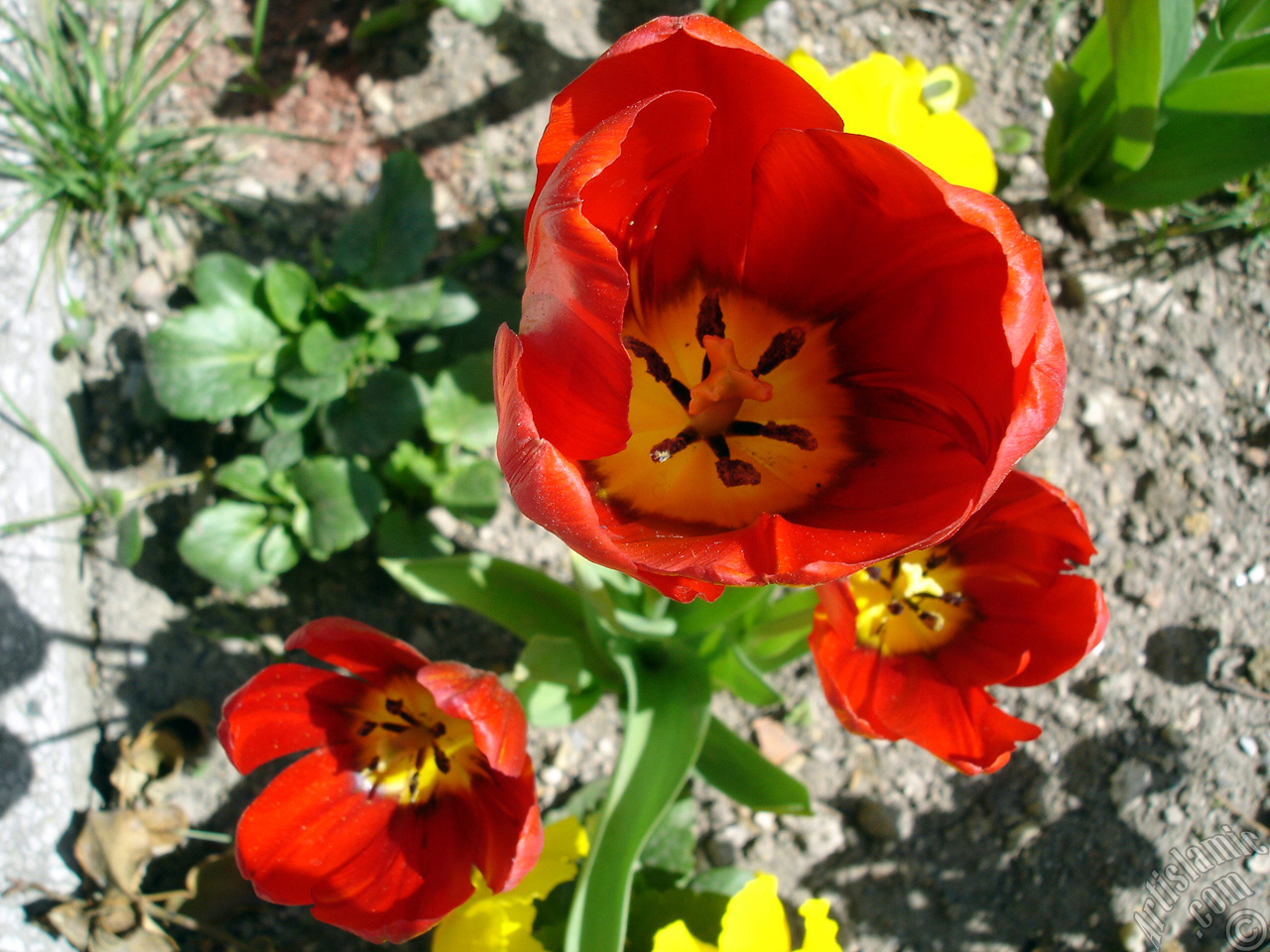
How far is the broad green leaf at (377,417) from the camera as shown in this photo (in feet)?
6.41

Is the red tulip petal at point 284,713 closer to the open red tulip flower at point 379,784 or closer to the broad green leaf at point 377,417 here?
the open red tulip flower at point 379,784

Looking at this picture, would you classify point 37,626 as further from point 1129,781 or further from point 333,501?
point 1129,781

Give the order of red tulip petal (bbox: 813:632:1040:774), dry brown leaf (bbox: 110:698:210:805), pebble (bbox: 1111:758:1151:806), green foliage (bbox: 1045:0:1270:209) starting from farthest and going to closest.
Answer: pebble (bbox: 1111:758:1151:806) → dry brown leaf (bbox: 110:698:210:805) → green foliage (bbox: 1045:0:1270:209) → red tulip petal (bbox: 813:632:1040:774)

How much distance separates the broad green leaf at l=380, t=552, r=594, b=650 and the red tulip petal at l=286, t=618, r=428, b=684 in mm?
280

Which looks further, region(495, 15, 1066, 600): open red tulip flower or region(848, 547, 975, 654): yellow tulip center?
region(848, 547, 975, 654): yellow tulip center

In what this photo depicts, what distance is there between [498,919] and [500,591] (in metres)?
0.59

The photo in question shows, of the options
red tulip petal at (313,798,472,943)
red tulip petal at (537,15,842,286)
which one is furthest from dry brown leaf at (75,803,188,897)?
red tulip petal at (537,15,842,286)

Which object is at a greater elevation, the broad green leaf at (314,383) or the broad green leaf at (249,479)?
the broad green leaf at (314,383)

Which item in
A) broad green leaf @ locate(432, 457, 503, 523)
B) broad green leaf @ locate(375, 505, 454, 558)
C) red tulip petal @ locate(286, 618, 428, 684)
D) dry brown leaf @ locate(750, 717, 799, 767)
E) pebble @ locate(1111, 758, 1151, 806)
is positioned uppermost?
red tulip petal @ locate(286, 618, 428, 684)

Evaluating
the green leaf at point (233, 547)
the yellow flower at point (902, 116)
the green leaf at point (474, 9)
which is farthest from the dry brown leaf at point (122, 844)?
the yellow flower at point (902, 116)

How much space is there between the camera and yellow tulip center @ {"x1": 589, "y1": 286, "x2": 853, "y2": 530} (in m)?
1.32

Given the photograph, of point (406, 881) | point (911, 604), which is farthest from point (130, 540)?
point (911, 604)

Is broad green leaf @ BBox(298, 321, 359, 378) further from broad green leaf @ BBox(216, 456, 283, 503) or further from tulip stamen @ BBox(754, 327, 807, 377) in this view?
tulip stamen @ BBox(754, 327, 807, 377)

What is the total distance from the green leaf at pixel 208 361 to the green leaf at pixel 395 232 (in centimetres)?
24
